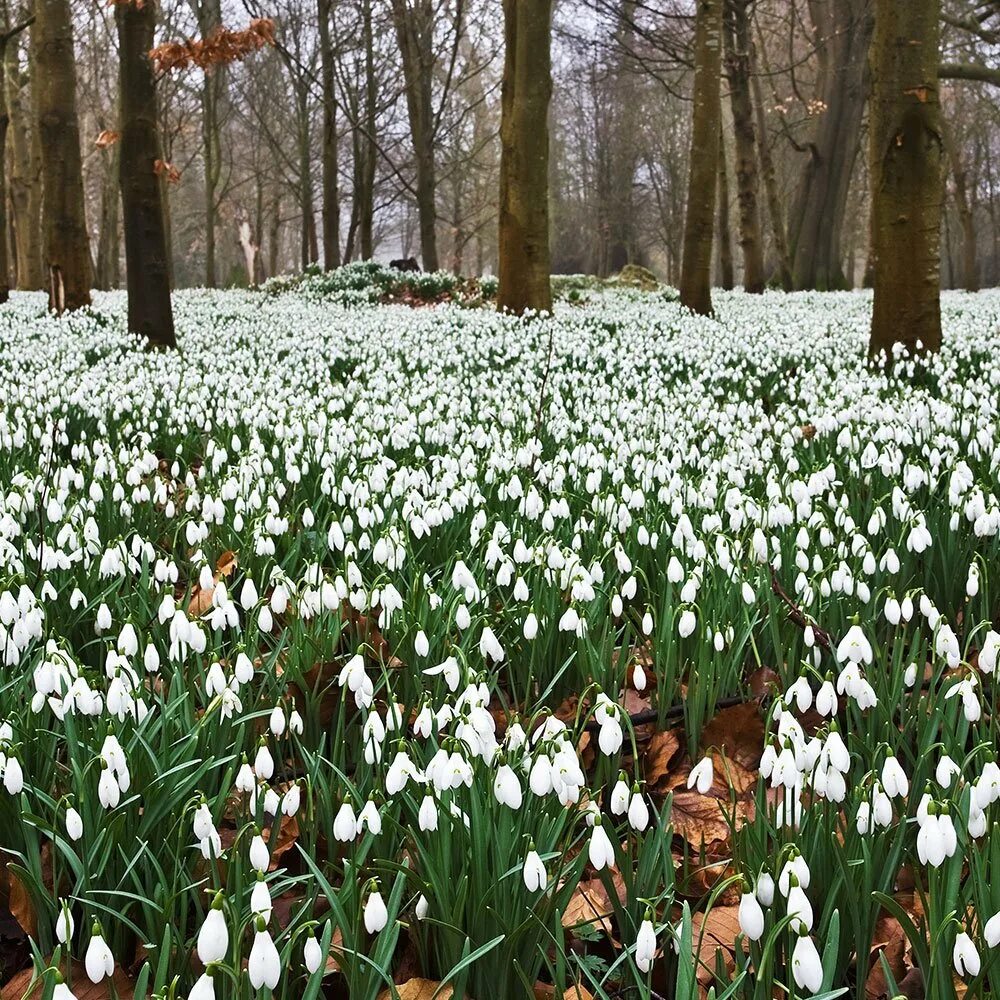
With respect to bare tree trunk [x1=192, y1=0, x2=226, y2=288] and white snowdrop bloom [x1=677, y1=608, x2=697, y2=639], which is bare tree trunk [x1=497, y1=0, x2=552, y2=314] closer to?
white snowdrop bloom [x1=677, y1=608, x2=697, y2=639]

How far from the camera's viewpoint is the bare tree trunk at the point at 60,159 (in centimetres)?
1294

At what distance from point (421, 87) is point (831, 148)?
29.0 feet

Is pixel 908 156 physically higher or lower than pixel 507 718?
higher

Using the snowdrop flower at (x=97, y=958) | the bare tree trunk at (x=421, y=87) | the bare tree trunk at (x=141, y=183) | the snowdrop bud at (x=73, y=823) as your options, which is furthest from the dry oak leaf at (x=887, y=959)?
the bare tree trunk at (x=421, y=87)

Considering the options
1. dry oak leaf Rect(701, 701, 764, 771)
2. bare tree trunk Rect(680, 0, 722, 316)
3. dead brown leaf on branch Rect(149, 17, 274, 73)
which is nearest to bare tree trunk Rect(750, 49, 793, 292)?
bare tree trunk Rect(680, 0, 722, 316)

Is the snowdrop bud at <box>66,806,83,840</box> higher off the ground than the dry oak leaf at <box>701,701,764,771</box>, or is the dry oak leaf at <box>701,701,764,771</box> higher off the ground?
the snowdrop bud at <box>66,806,83,840</box>

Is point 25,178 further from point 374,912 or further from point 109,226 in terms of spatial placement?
point 374,912

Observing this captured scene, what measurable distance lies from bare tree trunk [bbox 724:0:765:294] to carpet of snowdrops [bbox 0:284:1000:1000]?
47.8 ft

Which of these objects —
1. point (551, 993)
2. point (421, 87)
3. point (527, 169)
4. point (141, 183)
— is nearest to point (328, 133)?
point (421, 87)

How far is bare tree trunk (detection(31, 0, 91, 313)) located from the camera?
1294 centimetres

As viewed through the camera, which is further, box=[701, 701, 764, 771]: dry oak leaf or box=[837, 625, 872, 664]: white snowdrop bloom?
box=[701, 701, 764, 771]: dry oak leaf

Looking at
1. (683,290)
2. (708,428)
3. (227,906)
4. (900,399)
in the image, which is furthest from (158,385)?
(683,290)

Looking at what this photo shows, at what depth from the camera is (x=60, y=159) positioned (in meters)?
13.0

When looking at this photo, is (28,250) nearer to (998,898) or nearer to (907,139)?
A: (907,139)
